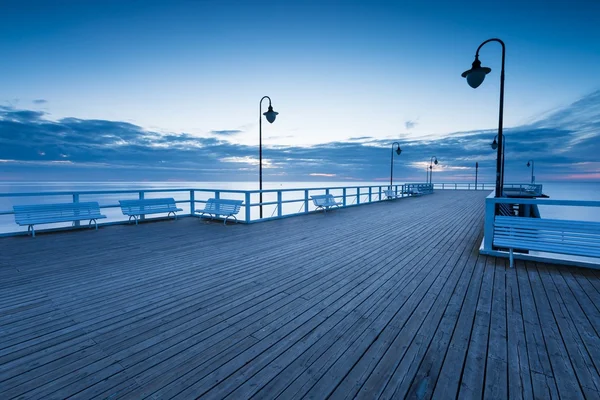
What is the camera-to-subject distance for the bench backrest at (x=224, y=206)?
7.90 meters

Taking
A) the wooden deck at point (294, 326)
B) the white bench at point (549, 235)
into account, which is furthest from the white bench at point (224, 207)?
the white bench at point (549, 235)

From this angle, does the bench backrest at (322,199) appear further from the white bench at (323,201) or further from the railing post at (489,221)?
the railing post at (489,221)

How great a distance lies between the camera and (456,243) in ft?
18.6

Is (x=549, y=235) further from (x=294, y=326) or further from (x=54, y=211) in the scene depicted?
(x=54, y=211)

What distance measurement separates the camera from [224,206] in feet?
27.0

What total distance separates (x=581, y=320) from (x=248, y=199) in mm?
7233

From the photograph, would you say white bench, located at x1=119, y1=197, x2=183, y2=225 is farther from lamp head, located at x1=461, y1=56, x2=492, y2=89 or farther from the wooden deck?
lamp head, located at x1=461, y1=56, x2=492, y2=89

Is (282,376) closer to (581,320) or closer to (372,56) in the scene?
(581,320)

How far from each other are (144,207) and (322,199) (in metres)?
6.58

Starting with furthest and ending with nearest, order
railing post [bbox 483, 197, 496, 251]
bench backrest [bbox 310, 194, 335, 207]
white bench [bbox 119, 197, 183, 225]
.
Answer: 1. bench backrest [bbox 310, 194, 335, 207]
2. white bench [bbox 119, 197, 183, 225]
3. railing post [bbox 483, 197, 496, 251]

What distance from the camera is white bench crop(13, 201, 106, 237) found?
616cm

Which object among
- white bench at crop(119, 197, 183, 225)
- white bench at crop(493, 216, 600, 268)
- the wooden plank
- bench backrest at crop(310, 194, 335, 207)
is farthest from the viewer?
bench backrest at crop(310, 194, 335, 207)

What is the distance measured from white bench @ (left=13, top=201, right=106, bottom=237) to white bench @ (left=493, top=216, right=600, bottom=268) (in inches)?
386

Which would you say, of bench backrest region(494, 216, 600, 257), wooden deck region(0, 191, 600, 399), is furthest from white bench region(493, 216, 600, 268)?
wooden deck region(0, 191, 600, 399)
